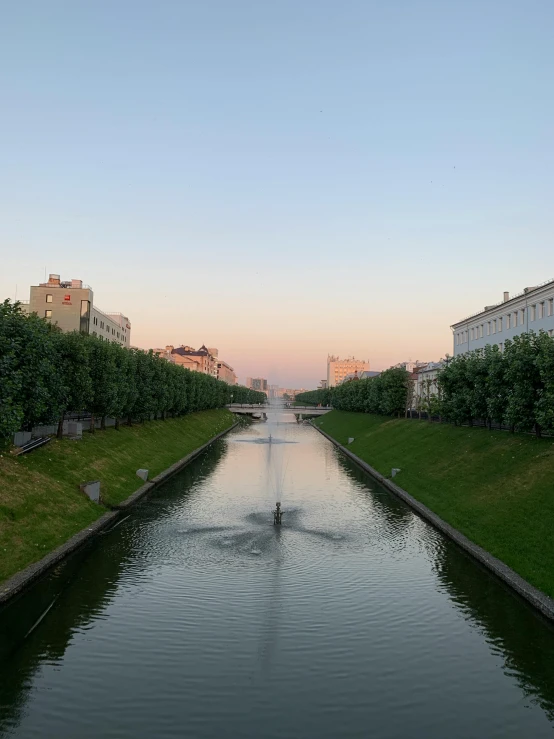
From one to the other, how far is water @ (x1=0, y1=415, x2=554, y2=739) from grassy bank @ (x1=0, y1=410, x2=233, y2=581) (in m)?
1.65

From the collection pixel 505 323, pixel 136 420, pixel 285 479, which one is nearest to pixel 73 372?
pixel 285 479

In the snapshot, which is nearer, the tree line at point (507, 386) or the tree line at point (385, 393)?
the tree line at point (507, 386)

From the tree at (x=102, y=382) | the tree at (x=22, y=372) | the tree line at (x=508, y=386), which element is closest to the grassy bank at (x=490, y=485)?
the tree line at (x=508, y=386)

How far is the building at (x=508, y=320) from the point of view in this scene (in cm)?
7956

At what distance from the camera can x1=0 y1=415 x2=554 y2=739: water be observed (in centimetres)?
1217

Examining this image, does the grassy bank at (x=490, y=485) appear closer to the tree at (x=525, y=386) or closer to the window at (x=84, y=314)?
the tree at (x=525, y=386)

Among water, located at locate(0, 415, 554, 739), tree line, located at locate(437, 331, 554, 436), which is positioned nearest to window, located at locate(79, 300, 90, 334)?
tree line, located at locate(437, 331, 554, 436)

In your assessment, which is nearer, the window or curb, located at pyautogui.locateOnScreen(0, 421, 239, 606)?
curb, located at pyautogui.locateOnScreen(0, 421, 239, 606)

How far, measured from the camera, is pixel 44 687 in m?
13.2

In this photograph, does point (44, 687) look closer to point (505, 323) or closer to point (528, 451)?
point (528, 451)

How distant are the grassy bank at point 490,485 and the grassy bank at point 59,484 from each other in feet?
58.8

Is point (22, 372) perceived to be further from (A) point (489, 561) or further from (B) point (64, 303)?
(B) point (64, 303)

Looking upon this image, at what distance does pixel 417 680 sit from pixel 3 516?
16663 millimetres

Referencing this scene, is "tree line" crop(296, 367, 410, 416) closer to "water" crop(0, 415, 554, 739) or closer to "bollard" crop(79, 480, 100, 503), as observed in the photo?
"water" crop(0, 415, 554, 739)
